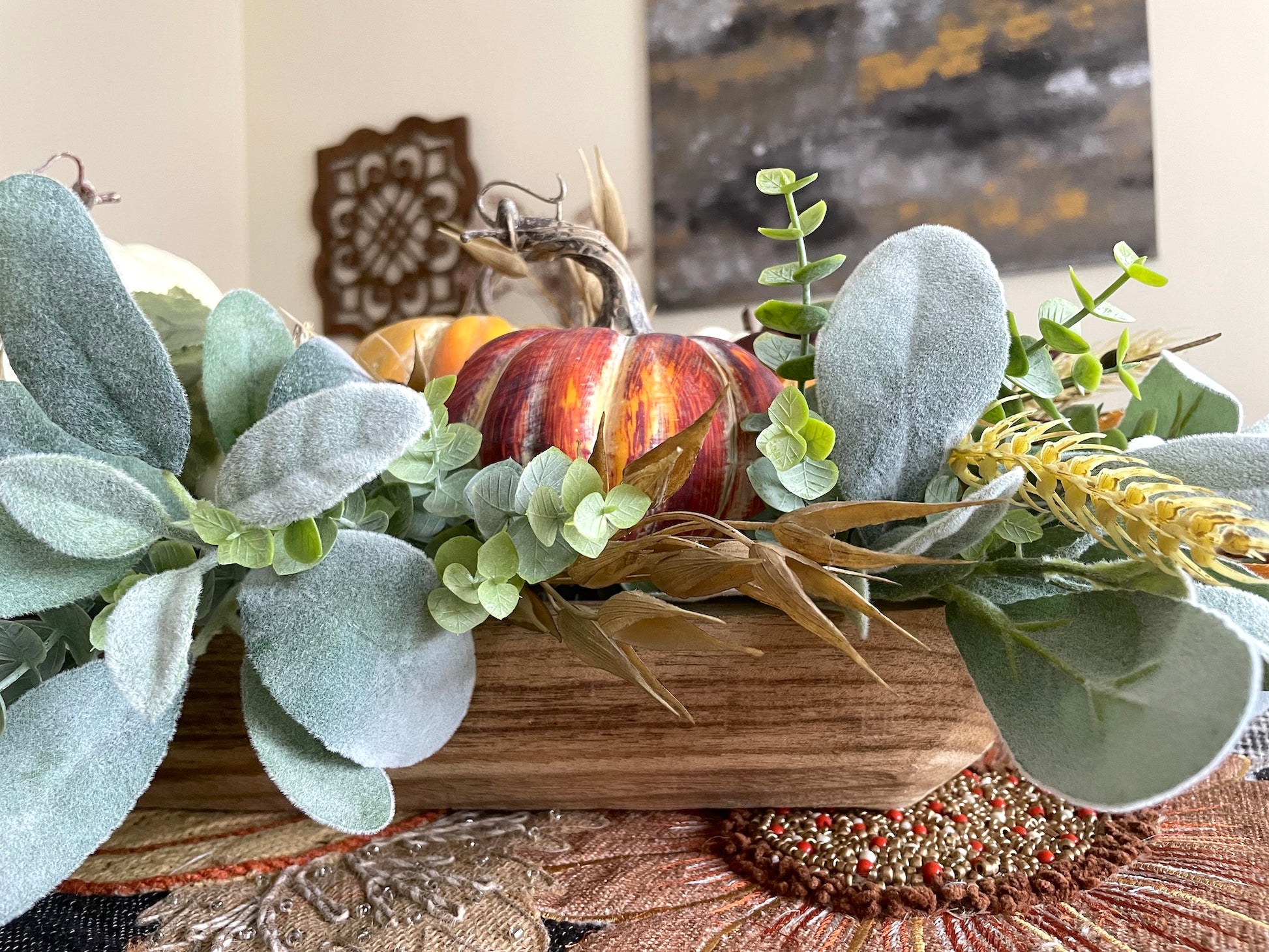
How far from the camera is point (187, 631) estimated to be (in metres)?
0.19

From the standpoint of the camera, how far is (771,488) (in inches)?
9.6

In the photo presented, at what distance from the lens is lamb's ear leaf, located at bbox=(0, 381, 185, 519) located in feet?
0.76

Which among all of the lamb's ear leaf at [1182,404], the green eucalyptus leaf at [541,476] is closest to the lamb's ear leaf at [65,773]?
the green eucalyptus leaf at [541,476]

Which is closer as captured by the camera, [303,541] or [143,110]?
[303,541]

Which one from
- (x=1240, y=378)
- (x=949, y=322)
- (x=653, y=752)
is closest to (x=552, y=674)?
(x=653, y=752)

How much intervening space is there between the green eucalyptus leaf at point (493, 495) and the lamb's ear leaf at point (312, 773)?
2.8 inches

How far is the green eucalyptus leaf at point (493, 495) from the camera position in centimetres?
23

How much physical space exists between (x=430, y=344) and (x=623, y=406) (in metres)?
0.71

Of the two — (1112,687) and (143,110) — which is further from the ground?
(143,110)

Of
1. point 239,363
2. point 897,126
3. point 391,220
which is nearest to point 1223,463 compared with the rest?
point 239,363

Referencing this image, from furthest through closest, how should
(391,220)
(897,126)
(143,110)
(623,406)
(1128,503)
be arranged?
(391,220) → (143,110) → (897,126) → (623,406) → (1128,503)

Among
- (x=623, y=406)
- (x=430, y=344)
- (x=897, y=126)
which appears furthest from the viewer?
(x=897, y=126)

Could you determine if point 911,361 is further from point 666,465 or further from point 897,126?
point 897,126

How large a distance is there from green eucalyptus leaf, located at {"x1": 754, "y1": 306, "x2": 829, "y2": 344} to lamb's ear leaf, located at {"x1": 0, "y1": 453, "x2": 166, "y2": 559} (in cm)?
18
